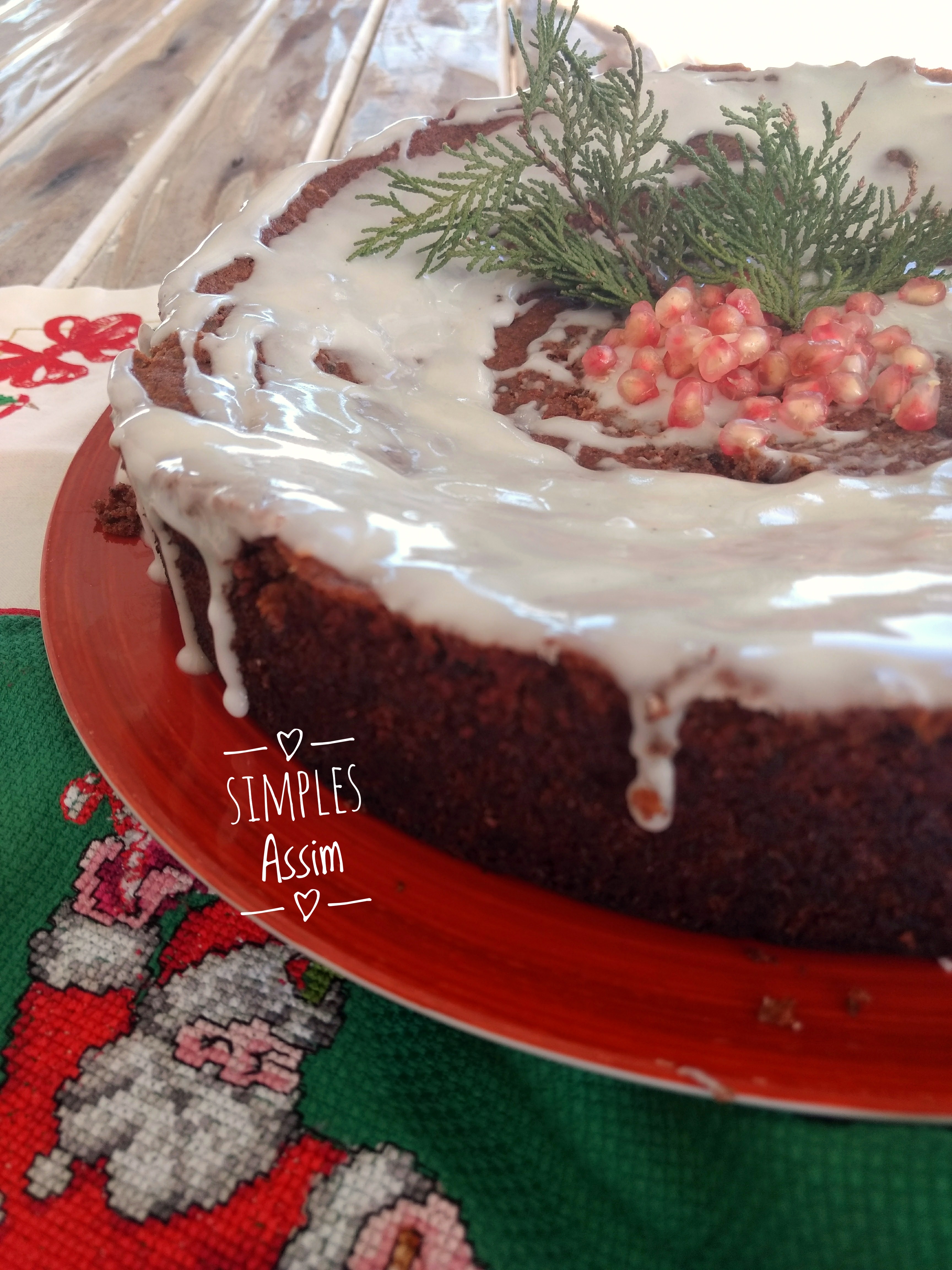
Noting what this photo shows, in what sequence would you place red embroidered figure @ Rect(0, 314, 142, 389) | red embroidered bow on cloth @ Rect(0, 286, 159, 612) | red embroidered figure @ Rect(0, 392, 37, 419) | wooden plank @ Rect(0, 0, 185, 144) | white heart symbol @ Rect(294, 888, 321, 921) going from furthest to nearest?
wooden plank @ Rect(0, 0, 185, 144), red embroidered figure @ Rect(0, 314, 142, 389), red embroidered figure @ Rect(0, 392, 37, 419), red embroidered bow on cloth @ Rect(0, 286, 159, 612), white heart symbol @ Rect(294, 888, 321, 921)

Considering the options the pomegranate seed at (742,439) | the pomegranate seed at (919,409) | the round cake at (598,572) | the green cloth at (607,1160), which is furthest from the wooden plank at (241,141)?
the green cloth at (607,1160)

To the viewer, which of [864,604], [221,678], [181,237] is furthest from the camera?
[181,237]

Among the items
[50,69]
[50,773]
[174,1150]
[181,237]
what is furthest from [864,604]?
[50,69]

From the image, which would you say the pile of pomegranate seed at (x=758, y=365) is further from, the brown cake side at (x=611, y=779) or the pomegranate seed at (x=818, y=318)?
the brown cake side at (x=611, y=779)

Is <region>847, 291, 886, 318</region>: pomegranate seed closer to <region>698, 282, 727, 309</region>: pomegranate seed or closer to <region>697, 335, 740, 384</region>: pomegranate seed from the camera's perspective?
<region>698, 282, 727, 309</region>: pomegranate seed


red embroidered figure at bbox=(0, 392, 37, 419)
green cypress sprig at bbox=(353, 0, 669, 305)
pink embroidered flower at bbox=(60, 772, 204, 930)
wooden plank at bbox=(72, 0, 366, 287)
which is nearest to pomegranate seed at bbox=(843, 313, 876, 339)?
green cypress sprig at bbox=(353, 0, 669, 305)

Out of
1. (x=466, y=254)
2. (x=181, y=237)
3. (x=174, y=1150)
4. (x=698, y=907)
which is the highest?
(x=466, y=254)

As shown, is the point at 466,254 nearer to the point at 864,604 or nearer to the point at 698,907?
the point at 864,604
